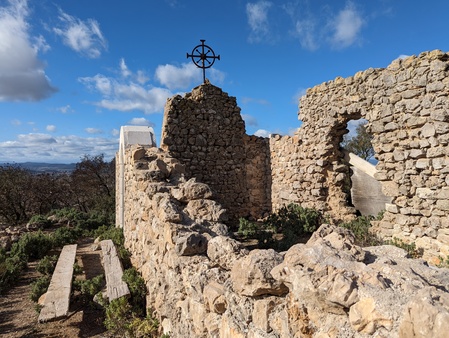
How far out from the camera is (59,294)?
491 cm

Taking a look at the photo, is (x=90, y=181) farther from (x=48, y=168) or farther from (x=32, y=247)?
(x=48, y=168)

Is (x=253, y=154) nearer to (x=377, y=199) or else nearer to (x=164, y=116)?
(x=164, y=116)

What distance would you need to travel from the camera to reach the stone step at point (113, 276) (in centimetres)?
452

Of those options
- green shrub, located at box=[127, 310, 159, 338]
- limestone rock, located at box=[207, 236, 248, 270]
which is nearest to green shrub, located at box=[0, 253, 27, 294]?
green shrub, located at box=[127, 310, 159, 338]

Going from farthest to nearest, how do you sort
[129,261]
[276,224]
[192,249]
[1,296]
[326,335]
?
1. [276,224]
2. [129,261]
3. [1,296]
4. [192,249]
5. [326,335]

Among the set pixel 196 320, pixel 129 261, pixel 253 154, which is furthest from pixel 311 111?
pixel 196 320

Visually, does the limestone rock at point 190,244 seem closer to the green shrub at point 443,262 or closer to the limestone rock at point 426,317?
the limestone rock at point 426,317

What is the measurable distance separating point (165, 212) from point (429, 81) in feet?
17.7

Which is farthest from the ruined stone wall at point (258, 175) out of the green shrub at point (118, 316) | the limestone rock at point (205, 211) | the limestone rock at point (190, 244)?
the limestone rock at point (190, 244)

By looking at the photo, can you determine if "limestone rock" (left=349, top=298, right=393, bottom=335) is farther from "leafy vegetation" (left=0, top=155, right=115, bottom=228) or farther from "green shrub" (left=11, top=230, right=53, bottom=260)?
"leafy vegetation" (left=0, top=155, right=115, bottom=228)

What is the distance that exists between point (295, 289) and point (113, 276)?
4273 mm

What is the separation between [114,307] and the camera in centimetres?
411

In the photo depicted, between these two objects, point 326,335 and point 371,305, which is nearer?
point 371,305

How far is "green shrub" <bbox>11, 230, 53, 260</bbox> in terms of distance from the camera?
25.3 feet
